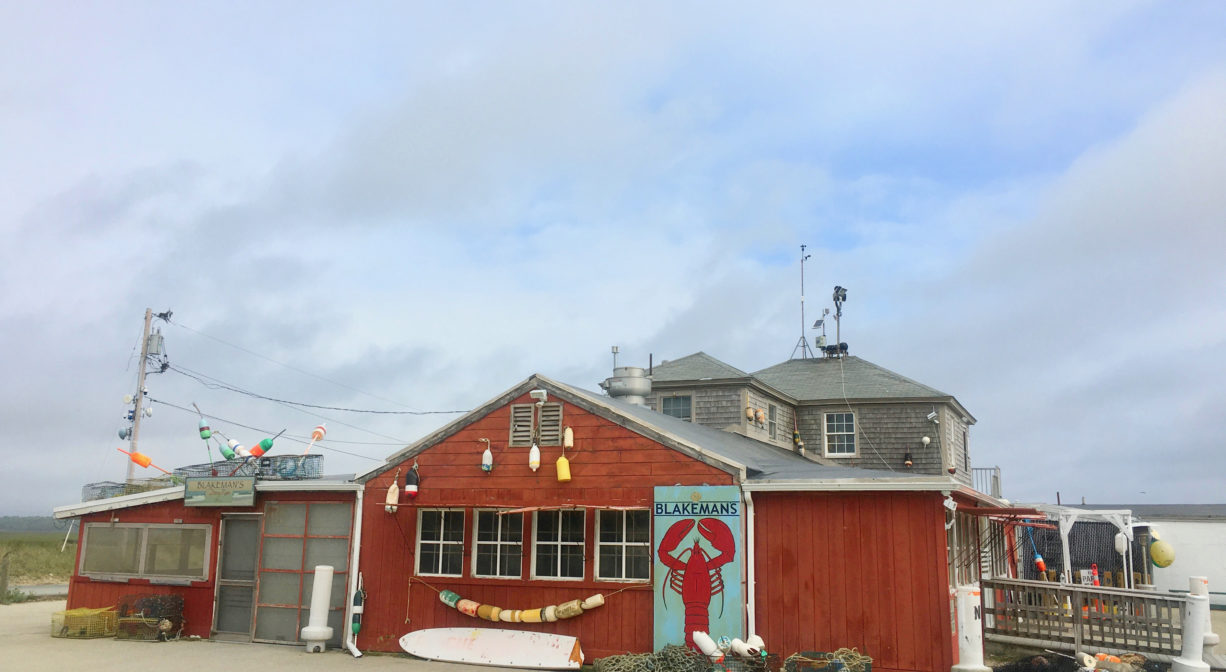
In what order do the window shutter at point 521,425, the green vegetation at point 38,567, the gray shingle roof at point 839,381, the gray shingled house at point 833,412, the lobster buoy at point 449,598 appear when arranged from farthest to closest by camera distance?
the green vegetation at point 38,567, the gray shingle roof at point 839,381, the gray shingled house at point 833,412, the window shutter at point 521,425, the lobster buoy at point 449,598

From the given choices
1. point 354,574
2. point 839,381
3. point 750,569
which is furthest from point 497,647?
point 839,381

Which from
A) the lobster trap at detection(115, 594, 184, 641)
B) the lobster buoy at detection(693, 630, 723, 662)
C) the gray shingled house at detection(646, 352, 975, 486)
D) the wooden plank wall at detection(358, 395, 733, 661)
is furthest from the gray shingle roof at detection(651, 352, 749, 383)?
the lobster trap at detection(115, 594, 184, 641)

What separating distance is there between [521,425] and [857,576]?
20.0ft

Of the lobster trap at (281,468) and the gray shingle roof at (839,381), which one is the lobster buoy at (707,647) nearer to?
the lobster trap at (281,468)

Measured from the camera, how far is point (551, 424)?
619 inches

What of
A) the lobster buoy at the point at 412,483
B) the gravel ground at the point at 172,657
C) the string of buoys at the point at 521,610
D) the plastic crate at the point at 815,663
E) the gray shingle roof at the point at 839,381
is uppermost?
the gray shingle roof at the point at 839,381

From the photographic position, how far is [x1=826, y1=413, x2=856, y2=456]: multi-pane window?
2678cm

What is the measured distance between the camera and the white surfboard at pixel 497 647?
564 inches

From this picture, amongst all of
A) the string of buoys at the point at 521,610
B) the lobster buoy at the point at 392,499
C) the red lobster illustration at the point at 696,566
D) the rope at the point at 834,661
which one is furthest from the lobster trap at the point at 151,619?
the rope at the point at 834,661

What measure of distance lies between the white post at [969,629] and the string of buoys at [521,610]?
537 cm

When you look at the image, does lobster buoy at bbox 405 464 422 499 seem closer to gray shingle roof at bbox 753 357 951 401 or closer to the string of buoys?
the string of buoys

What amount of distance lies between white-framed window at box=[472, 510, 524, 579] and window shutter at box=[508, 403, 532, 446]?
4.20 feet

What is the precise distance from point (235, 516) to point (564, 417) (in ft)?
23.6

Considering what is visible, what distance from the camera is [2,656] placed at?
48.3 feet
